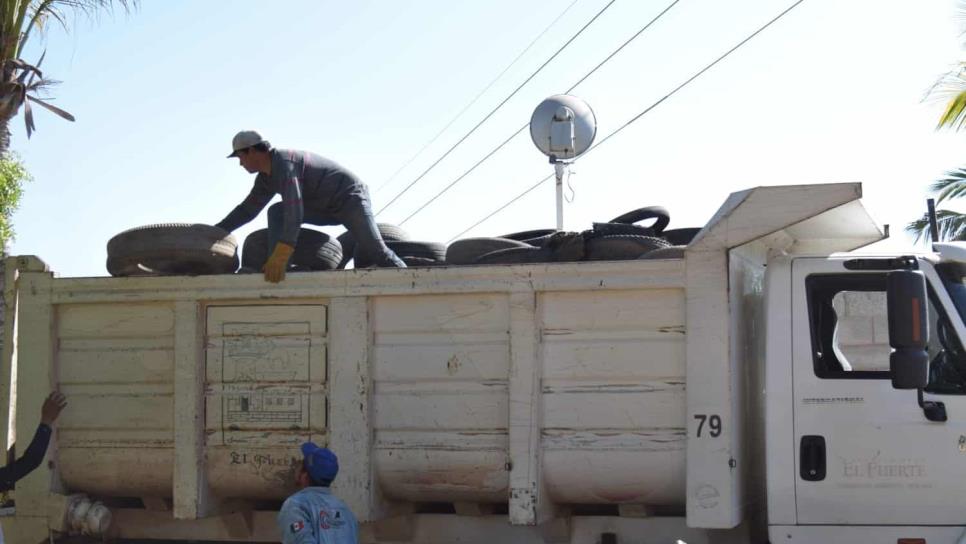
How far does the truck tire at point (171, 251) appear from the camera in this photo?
6.58 m

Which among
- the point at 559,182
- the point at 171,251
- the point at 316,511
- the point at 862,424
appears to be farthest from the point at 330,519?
the point at 559,182

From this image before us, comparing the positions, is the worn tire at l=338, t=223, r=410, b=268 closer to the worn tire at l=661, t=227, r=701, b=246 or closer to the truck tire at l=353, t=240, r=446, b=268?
the truck tire at l=353, t=240, r=446, b=268

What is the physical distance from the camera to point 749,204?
570 cm

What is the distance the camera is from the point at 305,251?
686cm

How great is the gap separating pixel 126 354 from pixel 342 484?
148cm

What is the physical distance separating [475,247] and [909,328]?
251 cm

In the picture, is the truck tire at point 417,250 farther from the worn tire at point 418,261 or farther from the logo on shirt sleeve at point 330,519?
the logo on shirt sleeve at point 330,519

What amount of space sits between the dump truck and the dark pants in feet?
1.89

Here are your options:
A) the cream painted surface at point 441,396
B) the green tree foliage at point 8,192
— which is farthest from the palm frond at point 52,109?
the cream painted surface at point 441,396

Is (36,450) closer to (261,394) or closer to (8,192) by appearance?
(261,394)

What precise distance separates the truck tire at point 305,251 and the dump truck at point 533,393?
20.3 inches

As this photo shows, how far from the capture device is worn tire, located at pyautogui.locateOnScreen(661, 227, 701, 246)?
22.0 feet

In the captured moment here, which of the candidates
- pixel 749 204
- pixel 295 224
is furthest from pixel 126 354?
pixel 749 204

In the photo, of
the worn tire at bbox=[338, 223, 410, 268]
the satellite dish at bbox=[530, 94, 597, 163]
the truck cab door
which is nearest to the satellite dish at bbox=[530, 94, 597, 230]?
the satellite dish at bbox=[530, 94, 597, 163]
